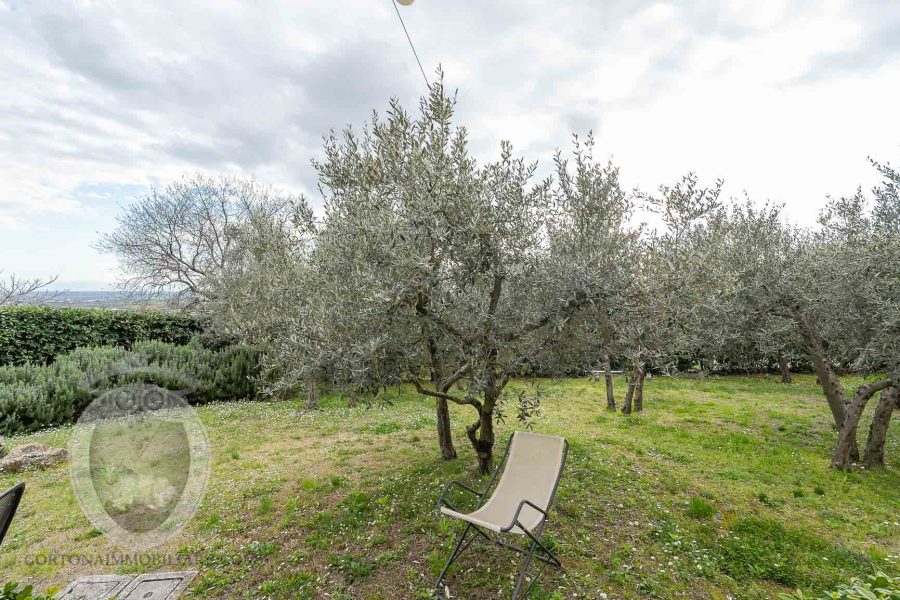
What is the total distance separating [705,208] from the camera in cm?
656

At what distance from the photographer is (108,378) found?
10078mm

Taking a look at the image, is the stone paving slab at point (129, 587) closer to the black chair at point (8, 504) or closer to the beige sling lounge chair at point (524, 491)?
the black chair at point (8, 504)

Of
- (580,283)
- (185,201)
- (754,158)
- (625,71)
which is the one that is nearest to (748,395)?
(754,158)

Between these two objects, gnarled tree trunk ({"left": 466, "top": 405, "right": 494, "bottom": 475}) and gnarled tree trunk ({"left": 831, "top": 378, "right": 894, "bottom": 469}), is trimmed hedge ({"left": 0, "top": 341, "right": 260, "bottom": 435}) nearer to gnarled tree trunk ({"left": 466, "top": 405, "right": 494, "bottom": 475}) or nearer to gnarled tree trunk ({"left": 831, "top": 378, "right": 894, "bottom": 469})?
gnarled tree trunk ({"left": 466, "top": 405, "right": 494, "bottom": 475})

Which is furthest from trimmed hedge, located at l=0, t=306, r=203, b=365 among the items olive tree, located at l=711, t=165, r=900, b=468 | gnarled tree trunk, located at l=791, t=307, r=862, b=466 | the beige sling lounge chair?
gnarled tree trunk, located at l=791, t=307, r=862, b=466

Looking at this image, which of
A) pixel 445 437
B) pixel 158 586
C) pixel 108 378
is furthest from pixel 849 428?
pixel 108 378

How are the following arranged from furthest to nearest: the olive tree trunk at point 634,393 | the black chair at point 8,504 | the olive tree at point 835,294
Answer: the olive tree trunk at point 634,393, the olive tree at point 835,294, the black chair at point 8,504

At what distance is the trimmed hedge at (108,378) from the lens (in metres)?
8.83

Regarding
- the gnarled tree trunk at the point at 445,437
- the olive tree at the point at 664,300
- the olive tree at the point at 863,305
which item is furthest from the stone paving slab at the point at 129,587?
the olive tree at the point at 863,305

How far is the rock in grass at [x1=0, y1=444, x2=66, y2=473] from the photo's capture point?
254 inches

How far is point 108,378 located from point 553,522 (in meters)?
11.2

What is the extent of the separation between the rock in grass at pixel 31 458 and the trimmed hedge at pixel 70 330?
5137 millimetres

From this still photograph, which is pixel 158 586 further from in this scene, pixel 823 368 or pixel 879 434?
pixel 823 368

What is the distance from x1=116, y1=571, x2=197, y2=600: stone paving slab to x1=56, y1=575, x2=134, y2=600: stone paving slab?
8cm
